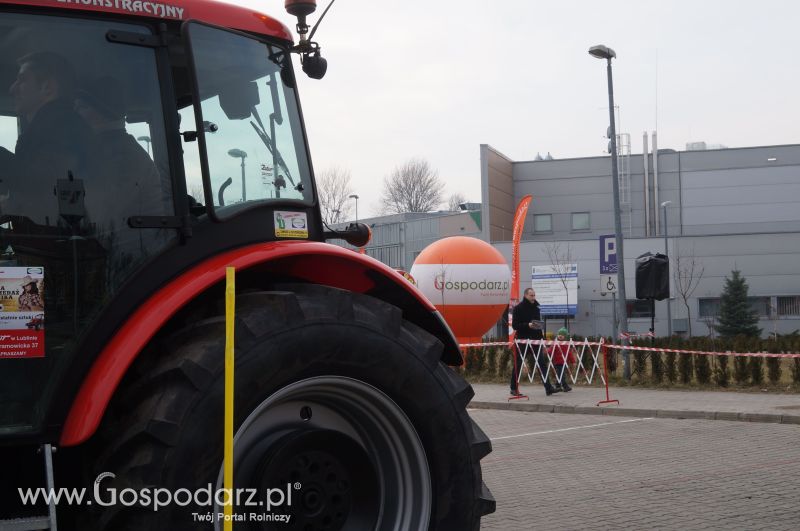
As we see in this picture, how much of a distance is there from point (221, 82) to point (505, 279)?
88.8 feet

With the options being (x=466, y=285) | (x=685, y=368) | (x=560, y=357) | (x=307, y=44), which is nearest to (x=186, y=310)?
(x=307, y=44)

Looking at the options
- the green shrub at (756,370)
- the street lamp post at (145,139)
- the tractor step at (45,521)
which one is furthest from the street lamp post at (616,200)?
the tractor step at (45,521)

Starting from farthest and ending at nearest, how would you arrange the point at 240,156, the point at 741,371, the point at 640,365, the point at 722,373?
the point at 640,365 < the point at 722,373 < the point at 741,371 < the point at 240,156

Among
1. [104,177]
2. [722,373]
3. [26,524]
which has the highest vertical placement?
[104,177]

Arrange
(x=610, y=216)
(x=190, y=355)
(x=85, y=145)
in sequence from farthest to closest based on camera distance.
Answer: (x=610, y=216)
(x=85, y=145)
(x=190, y=355)

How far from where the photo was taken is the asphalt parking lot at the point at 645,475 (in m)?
7.30

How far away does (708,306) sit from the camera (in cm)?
5056

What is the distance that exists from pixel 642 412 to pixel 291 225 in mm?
13510

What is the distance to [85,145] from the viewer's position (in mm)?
3695

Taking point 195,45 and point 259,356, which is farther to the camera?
point 195,45

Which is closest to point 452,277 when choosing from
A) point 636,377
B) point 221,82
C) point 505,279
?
point 505,279

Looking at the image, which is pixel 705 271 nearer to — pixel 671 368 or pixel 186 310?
pixel 671 368

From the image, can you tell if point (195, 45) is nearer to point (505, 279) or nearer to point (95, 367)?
point (95, 367)

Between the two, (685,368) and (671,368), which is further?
(671,368)
